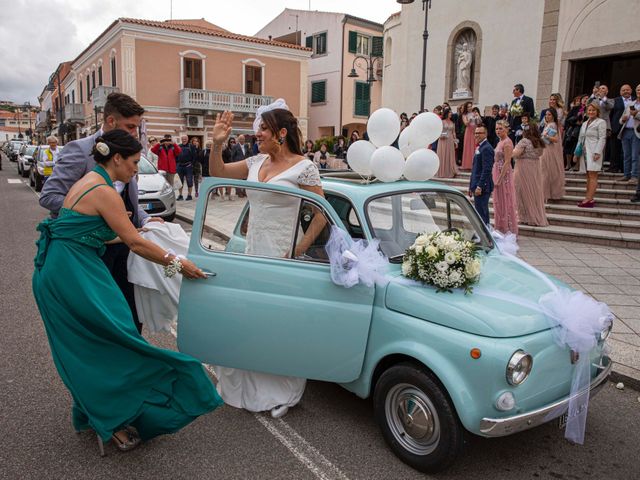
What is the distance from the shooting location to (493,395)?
110 inches

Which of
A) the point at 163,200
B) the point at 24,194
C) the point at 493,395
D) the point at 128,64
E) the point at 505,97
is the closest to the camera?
the point at 493,395

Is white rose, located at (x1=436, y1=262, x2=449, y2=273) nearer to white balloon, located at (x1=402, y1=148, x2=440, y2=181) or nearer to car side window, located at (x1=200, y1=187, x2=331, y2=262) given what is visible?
car side window, located at (x1=200, y1=187, x2=331, y2=262)

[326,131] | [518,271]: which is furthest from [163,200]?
[326,131]

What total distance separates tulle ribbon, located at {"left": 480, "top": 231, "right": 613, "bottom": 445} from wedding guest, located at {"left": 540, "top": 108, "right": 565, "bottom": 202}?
9058 mm

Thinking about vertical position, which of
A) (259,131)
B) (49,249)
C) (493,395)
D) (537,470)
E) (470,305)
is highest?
(259,131)

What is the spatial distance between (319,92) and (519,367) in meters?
38.8

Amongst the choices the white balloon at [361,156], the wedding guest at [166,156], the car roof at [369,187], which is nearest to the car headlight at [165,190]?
the wedding guest at [166,156]

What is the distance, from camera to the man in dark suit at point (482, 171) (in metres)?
8.84

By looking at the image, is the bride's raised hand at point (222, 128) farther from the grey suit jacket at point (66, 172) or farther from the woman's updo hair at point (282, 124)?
the grey suit jacket at point (66, 172)

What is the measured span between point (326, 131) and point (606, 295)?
35.2 meters

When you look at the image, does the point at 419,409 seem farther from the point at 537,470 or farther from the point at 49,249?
the point at 49,249

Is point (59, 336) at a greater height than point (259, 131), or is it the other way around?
point (259, 131)

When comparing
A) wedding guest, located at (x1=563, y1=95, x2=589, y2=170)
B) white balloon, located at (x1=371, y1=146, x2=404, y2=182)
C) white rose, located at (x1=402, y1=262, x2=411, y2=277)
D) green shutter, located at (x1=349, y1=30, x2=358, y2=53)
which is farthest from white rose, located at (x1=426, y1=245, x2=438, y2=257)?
green shutter, located at (x1=349, y1=30, x2=358, y2=53)

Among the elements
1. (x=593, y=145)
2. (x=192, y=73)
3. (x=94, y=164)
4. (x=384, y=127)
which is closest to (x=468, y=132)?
(x=593, y=145)
